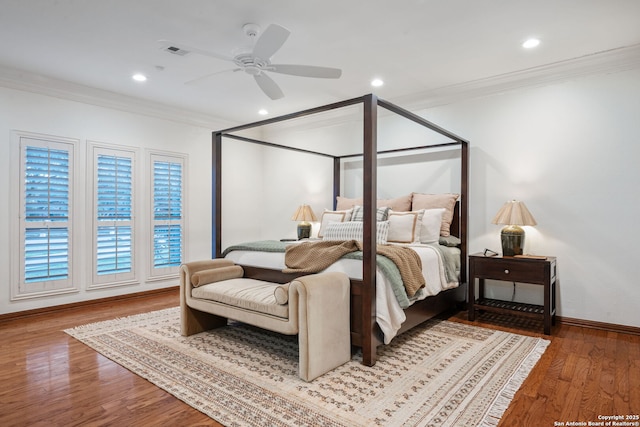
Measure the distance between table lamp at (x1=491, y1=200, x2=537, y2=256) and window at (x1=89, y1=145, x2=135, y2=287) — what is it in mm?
4227

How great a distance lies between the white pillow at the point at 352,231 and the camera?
139 inches

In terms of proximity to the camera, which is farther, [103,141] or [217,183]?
[103,141]

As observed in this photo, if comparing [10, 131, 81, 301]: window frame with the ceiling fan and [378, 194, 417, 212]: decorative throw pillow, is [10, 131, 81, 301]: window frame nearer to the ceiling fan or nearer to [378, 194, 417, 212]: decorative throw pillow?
the ceiling fan

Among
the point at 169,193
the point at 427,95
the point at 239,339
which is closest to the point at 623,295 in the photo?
the point at 427,95

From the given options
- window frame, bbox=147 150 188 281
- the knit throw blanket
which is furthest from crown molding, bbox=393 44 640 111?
window frame, bbox=147 150 188 281

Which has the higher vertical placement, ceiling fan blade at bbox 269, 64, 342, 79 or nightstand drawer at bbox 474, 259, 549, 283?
ceiling fan blade at bbox 269, 64, 342, 79

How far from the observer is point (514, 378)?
238 cm

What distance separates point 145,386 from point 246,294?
2.70ft

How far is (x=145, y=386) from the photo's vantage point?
7.52 ft

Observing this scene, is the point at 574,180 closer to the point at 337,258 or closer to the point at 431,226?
the point at 431,226

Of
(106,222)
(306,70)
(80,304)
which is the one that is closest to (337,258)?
(306,70)

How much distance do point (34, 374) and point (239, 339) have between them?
4.45ft

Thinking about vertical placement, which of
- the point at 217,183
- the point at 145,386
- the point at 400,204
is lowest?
the point at 145,386

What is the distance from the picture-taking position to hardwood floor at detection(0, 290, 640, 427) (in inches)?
76.7
